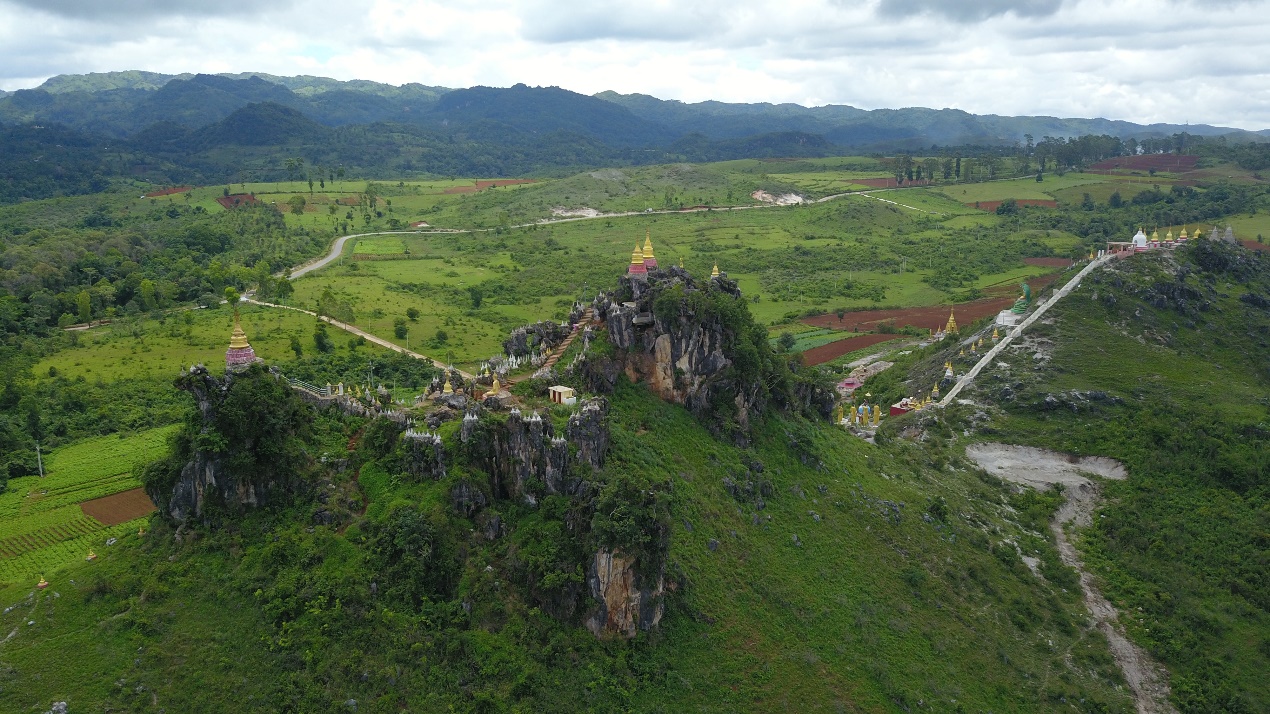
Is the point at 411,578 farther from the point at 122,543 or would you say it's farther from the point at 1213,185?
the point at 1213,185

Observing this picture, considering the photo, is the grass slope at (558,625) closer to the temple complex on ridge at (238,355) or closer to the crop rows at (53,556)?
the temple complex on ridge at (238,355)

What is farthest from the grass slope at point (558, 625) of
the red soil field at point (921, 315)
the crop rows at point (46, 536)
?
the red soil field at point (921, 315)

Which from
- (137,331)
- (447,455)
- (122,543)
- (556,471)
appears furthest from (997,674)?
(137,331)

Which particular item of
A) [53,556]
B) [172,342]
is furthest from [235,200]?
[53,556]

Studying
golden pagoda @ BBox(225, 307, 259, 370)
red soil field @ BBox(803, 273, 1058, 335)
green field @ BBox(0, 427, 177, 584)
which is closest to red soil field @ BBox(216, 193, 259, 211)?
green field @ BBox(0, 427, 177, 584)

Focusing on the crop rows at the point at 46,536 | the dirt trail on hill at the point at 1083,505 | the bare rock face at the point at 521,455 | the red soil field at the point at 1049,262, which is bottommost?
the dirt trail on hill at the point at 1083,505

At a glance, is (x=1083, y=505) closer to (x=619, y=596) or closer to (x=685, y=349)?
(x=685, y=349)
